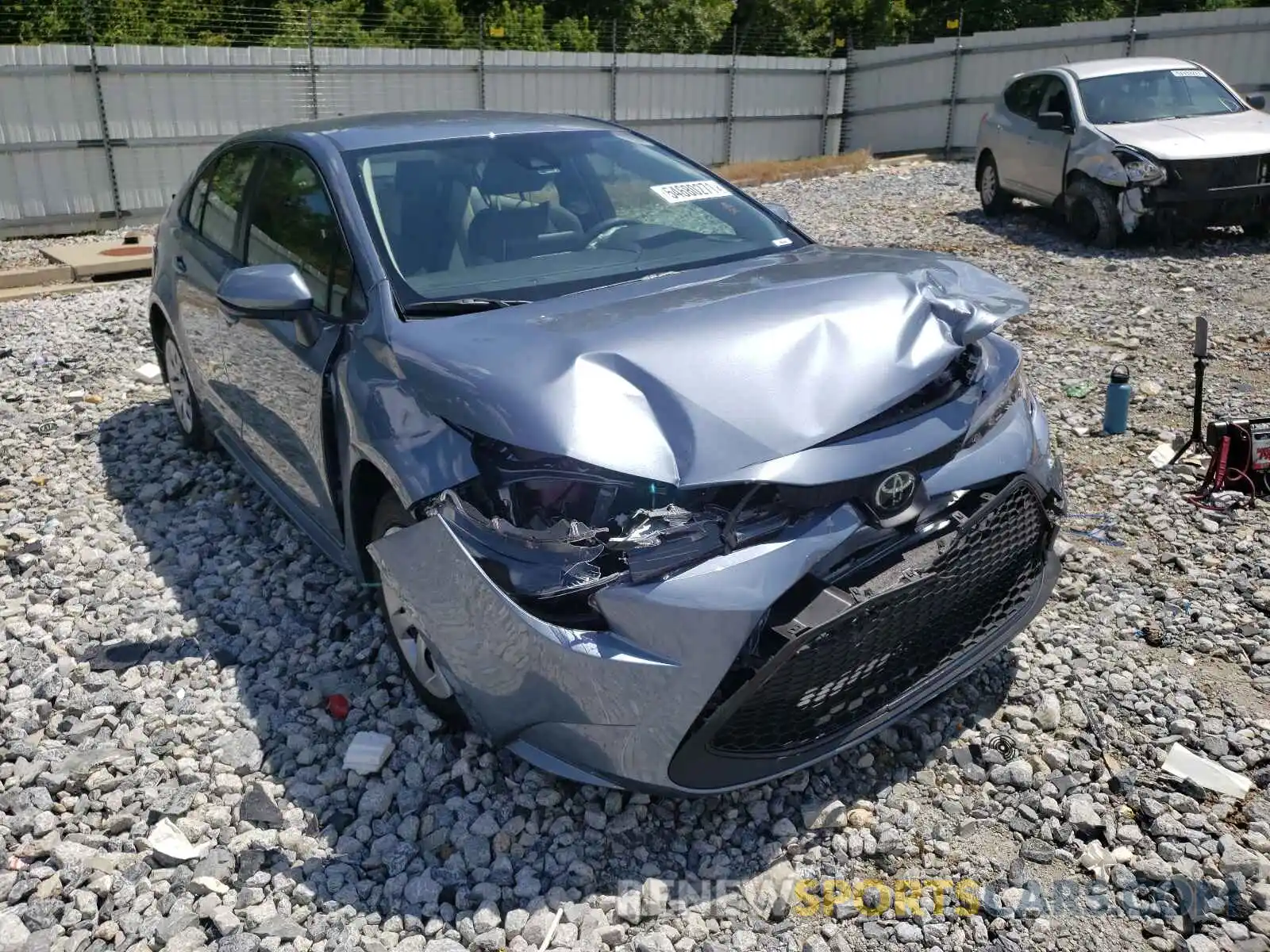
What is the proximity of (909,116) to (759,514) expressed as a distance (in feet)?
66.0

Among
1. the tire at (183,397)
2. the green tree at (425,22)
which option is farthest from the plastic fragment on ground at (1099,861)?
the green tree at (425,22)

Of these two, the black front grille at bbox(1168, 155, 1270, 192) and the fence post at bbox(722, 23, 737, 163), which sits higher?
the black front grille at bbox(1168, 155, 1270, 192)

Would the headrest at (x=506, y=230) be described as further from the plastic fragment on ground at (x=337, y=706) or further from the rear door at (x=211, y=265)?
the plastic fragment on ground at (x=337, y=706)

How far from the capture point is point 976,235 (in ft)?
35.5

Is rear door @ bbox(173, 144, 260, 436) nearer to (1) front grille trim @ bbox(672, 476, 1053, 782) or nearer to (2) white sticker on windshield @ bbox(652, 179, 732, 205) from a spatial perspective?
(2) white sticker on windshield @ bbox(652, 179, 732, 205)

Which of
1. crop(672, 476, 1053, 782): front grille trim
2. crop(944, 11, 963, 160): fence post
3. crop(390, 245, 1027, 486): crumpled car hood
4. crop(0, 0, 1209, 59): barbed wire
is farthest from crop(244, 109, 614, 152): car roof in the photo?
crop(944, 11, 963, 160): fence post

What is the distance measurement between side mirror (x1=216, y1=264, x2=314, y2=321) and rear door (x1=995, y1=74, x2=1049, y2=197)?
914 cm

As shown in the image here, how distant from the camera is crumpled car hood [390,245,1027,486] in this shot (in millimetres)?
2574

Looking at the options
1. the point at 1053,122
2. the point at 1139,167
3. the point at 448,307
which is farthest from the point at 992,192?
the point at 448,307

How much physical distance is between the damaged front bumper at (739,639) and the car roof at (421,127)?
5.80 feet

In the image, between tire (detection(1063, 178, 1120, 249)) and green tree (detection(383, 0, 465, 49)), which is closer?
tire (detection(1063, 178, 1120, 249))

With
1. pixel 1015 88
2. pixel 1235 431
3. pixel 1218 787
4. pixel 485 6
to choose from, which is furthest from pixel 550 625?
pixel 485 6

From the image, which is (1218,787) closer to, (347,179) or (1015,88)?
(347,179)

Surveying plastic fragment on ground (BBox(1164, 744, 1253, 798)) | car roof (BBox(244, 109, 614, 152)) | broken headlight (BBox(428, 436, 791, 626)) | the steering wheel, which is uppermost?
car roof (BBox(244, 109, 614, 152))
